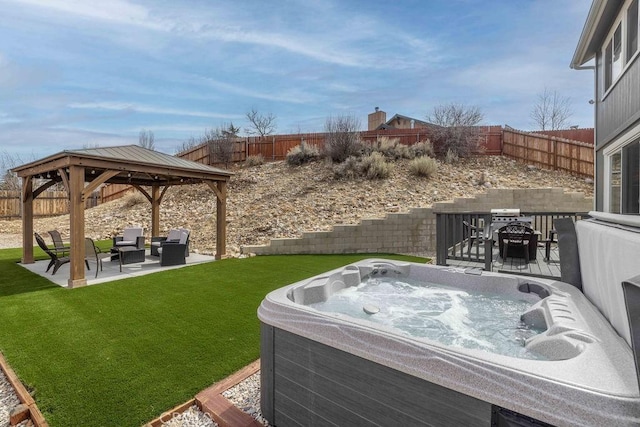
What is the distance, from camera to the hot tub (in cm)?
129

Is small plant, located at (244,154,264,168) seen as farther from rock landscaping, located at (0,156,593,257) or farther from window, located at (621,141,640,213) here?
window, located at (621,141,640,213)

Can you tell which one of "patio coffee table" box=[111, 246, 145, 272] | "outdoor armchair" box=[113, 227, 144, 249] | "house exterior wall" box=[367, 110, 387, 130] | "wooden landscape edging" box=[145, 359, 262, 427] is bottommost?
"wooden landscape edging" box=[145, 359, 262, 427]

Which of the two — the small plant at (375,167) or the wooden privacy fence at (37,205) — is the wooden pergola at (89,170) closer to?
the small plant at (375,167)

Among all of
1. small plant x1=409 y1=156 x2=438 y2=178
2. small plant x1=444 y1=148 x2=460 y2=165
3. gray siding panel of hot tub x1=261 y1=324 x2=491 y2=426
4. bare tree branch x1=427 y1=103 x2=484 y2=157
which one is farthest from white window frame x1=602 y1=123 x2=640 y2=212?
bare tree branch x1=427 y1=103 x2=484 y2=157

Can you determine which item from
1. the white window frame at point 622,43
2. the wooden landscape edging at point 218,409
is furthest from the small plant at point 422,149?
the wooden landscape edging at point 218,409

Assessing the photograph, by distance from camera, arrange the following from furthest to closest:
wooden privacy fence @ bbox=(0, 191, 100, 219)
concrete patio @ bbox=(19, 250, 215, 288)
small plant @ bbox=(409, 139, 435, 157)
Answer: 1. wooden privacy fence @ bbox=(0, 191, 100, 219)
2. small plant @ bbox=(409, 139, 435, 157)
3. concrete patio @ bbox=(19, 250, 215, 288)

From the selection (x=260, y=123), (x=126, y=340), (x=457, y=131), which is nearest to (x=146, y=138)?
(x=260, y=123)

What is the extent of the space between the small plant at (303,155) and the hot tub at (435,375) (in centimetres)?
1291

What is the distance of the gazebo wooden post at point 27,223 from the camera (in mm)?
7922

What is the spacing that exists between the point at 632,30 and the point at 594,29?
132 cm

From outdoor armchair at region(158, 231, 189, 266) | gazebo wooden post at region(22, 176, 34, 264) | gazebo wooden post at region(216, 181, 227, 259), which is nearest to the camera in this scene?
outdoor armchair at region(158, 231, 189, 266)

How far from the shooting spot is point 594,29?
20.1ft

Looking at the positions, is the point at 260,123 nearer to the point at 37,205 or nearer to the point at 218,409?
the point at 37,205

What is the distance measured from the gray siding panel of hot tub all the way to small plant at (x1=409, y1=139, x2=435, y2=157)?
43.7 ft
